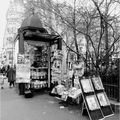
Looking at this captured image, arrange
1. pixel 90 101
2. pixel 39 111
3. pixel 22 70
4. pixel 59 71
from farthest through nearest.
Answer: pixel 59 71 < pixel 22 70 < pixel 39 111 < pixel 90 101

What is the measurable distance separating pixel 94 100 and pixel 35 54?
14.5ft

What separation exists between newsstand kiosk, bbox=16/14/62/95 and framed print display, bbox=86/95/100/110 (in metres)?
2.92

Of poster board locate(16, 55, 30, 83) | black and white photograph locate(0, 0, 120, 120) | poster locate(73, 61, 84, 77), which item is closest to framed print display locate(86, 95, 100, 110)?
black and white photograph locate(0, 0, 120, 120)

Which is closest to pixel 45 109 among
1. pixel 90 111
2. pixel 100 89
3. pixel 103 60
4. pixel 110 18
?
pixel 90 111

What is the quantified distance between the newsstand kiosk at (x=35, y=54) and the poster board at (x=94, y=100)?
266 cm

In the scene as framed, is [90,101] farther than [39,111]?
No

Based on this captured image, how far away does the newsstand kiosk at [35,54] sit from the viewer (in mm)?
5625

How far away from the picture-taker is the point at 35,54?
6977 mm

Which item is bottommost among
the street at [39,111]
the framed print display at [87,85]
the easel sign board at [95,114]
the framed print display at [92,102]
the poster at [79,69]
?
the street at [39,111]

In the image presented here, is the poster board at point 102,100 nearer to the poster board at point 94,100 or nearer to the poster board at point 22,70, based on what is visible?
the poster board at point 94,100

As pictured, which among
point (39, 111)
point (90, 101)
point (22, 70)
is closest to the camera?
point (90, 101)

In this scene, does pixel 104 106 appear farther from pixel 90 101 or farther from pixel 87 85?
pixel 87 85

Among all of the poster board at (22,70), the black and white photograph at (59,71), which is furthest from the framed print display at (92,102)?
the poster board at (22,70)

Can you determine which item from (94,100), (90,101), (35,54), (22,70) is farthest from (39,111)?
(35,54)
